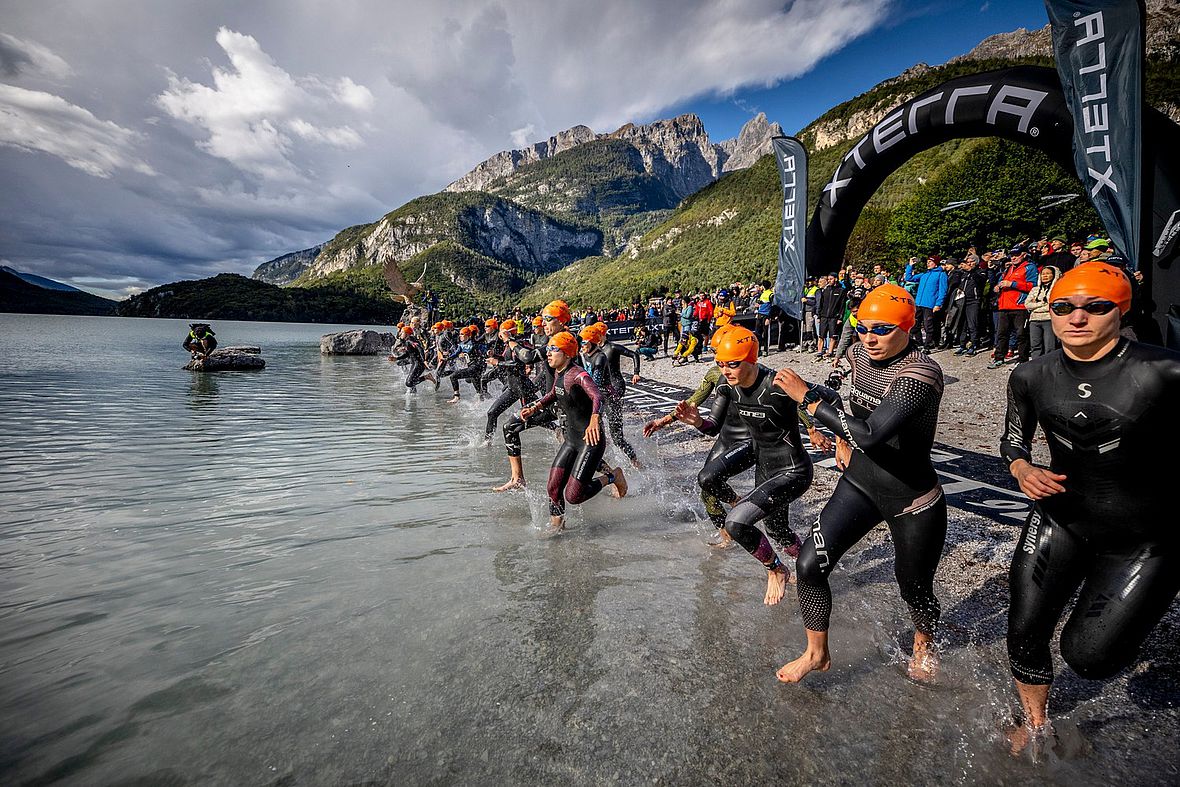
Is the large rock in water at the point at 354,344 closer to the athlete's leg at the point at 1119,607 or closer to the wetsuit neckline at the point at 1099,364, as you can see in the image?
the wetsuit neckline at the point at 1099,364

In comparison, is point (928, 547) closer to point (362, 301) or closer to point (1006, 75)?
point (1006, 75)

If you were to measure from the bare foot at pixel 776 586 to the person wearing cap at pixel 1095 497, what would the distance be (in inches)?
61.1

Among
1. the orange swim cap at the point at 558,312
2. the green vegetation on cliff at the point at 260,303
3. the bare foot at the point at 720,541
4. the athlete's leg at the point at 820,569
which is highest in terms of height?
the green vegetation on cliff at the point at 260,303

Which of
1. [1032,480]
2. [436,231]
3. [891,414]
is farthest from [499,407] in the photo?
[436,231]

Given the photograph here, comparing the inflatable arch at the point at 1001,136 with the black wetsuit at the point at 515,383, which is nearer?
the inflatable arch at the point at 1001,136

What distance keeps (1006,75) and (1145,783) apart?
9800 mm

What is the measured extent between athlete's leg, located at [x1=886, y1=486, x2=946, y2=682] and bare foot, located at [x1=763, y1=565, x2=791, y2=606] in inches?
38.7

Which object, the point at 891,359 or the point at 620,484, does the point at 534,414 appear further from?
the point at 891,359

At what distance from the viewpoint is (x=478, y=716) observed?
264 cm

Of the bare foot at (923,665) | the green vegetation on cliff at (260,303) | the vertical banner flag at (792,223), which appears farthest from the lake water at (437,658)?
the green vegetation on cliff at (260,303)

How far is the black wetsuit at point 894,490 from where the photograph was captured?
2.66m

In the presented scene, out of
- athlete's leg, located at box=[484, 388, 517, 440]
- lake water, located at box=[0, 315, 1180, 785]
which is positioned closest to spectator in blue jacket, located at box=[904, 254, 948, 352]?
athlete's leg, located at box=[484, 388, 517, 440]

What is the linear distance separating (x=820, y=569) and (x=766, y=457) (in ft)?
4.56

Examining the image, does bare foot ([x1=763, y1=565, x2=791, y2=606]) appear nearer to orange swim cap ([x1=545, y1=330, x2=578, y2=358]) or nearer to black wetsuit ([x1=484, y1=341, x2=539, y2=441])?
orange swim cap ([x1=545, y1=330, x2=578, y2=358])
